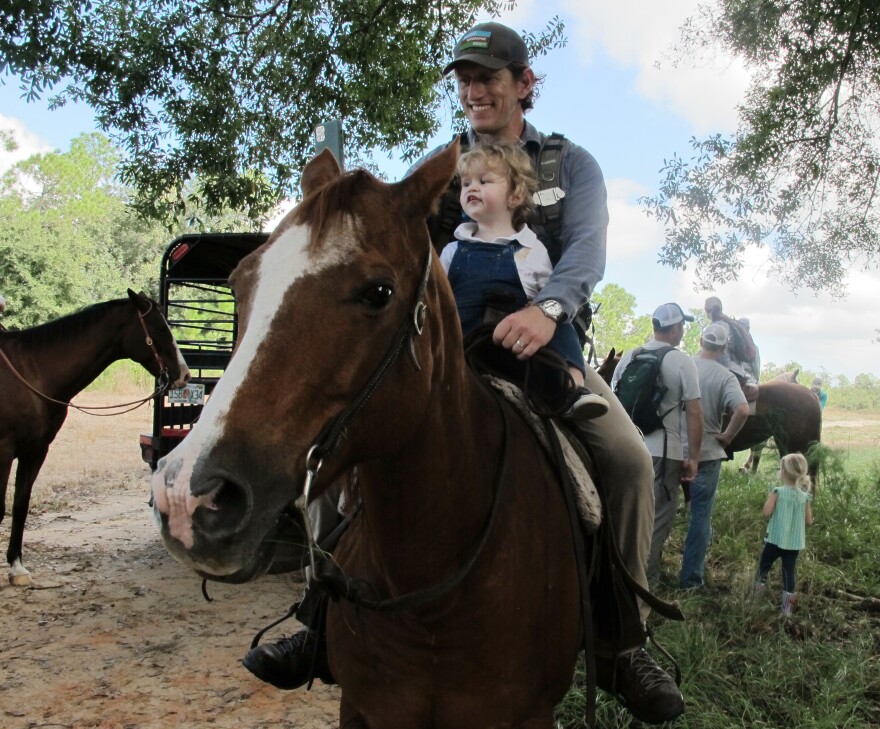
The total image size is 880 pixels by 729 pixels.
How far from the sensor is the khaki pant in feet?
8.51

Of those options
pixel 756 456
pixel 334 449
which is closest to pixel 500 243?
pixel 334 449

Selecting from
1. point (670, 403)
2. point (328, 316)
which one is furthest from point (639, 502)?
point (670, 403)

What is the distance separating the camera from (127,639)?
5359 mm

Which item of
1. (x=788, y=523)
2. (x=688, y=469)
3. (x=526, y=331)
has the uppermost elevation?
(x=526, y=331)

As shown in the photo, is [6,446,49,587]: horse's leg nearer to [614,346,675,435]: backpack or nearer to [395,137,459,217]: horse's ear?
[614,346,675,435]: backpack

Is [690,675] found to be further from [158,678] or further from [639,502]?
[158,678]

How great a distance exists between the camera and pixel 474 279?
8.70ft

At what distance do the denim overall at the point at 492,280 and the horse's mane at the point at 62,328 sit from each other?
19.9 ft

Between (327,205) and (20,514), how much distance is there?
22.2ft

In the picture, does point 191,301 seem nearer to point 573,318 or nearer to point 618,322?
point 573,318

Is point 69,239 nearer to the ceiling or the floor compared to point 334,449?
nearer to the ceiling

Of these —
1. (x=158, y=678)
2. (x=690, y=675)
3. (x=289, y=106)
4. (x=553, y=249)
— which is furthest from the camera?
(x=289, y=106)

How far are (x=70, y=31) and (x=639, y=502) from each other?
25.2ft

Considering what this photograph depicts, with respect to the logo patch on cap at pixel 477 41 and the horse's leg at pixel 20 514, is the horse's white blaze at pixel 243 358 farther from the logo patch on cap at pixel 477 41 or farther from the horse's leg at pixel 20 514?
the horse's leg at pixel 20 514
